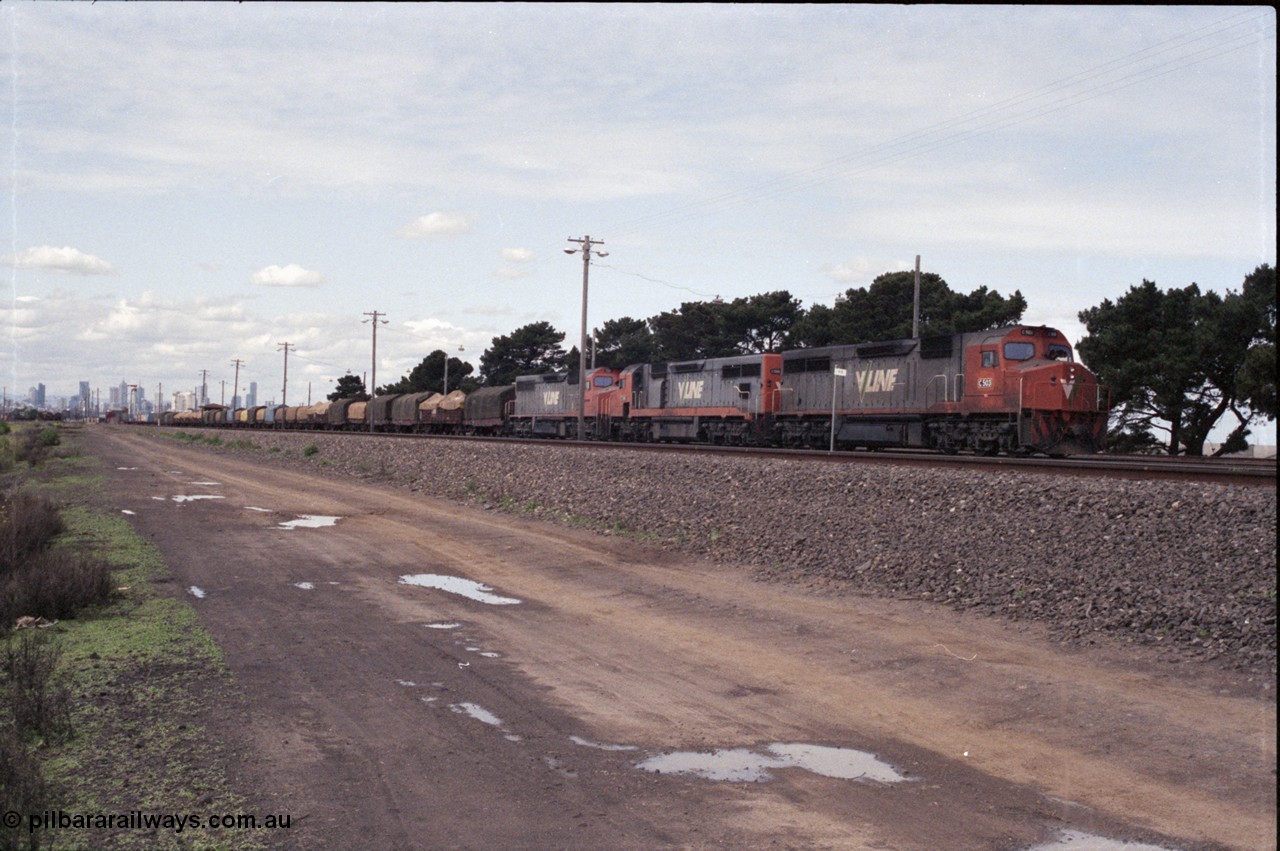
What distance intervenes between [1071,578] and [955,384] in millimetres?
14034

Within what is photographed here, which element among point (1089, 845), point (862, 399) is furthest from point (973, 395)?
point (1089, 845)

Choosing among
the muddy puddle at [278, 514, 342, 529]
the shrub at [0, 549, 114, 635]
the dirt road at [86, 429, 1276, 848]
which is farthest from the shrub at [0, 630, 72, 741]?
the muddy puddle at [278, 514, 342, 529]

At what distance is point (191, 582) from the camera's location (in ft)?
44.5

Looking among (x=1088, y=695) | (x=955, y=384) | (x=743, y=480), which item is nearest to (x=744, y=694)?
(x=1088, y=695)

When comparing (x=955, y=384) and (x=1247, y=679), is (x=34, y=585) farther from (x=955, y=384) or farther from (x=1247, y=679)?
(x=955, y=384)

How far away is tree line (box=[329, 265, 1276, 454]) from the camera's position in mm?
31438

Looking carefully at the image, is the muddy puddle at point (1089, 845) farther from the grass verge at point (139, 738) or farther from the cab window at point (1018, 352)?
the cab window at point (1018, 352)

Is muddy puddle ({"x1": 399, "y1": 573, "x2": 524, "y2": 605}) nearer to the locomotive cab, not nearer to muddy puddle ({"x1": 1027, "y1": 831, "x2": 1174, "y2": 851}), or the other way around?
muddy puddle ({"x1": 1027, "y1": 831, "x2": 1174, "y2": 851})

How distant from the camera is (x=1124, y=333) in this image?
35.3 meters

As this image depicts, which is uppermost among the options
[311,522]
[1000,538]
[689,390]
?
[689,390]

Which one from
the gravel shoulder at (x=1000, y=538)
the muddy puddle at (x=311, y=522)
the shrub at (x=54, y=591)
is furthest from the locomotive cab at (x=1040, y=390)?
the shrub at (x=54, y=591)

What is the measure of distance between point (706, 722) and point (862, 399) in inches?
815

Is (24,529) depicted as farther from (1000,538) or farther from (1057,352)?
(1057,352)

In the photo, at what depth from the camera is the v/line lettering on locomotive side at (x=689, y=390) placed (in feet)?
117
